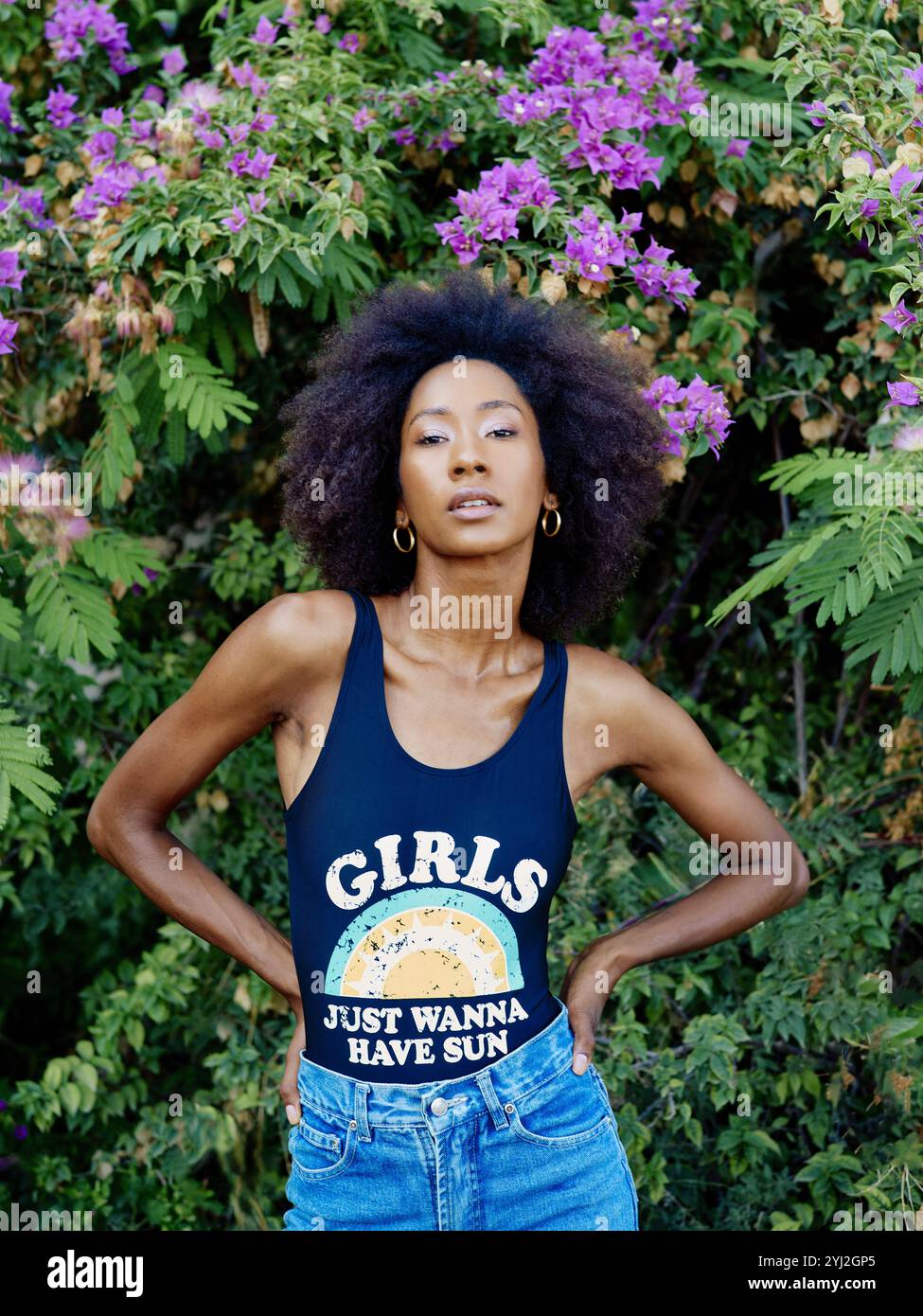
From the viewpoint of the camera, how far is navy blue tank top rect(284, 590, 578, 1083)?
7.94 feet

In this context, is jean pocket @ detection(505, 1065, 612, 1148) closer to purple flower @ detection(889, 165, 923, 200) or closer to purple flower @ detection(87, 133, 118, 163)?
purple flower @ detection(889, 165, 923, 200)

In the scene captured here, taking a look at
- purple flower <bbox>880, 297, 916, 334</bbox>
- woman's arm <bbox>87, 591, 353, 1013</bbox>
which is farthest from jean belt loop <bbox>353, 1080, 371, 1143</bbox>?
purple flower <bbox>880, 297, 916, 334</bbox>

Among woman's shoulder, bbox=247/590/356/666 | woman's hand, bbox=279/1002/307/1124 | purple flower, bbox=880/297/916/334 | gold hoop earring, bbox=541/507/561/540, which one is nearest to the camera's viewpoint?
woman's shoulder, bbox=247/590/356/666

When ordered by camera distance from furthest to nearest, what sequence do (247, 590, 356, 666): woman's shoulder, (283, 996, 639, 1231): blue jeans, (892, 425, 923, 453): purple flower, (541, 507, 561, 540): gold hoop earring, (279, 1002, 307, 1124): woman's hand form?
(892, 425, 923, 453): purple flower
(541, 507, 561, 540): gold hoop earring
(279, 1002, 307, 1124): woman's hand
(247, 590, 356, 666): woman's shoulder
(283, 996, 639, 1231): blue jeans

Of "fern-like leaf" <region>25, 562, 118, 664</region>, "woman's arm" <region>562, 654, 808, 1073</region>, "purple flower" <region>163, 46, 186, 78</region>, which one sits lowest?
"woman's arm" <region>562, 654, 808, 1073</region>

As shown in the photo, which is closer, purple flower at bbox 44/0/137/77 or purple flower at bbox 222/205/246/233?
purple flower at bbox 222/205/246/233

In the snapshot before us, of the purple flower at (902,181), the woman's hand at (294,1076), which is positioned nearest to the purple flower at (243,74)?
the purple flower at (902,181)

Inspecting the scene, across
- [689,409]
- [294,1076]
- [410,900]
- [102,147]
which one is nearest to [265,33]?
[102,147]

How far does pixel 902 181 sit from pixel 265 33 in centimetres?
149

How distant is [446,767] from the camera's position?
2498 mm

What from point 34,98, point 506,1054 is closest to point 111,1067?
point 506,1054

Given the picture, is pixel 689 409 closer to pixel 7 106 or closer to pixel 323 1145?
pixel 323 1145

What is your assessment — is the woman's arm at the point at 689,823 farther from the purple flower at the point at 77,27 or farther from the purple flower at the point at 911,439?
the purple flower at the point at 77,27

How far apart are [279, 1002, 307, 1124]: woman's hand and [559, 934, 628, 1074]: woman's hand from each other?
442mm
